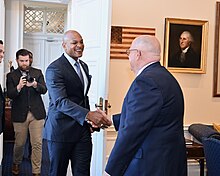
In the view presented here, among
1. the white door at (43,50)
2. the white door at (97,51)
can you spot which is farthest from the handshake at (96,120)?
the white door at (43,50)

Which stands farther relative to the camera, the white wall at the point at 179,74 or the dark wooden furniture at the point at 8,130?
A: the dark wooden furniture at the point at 8,130

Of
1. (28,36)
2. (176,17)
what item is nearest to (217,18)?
(176,17)

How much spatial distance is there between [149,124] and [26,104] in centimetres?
243

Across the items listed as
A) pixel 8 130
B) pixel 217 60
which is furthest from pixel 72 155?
pixel 8 130

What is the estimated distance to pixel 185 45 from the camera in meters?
4.23

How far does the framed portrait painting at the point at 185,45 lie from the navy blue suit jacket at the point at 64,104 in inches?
64.4

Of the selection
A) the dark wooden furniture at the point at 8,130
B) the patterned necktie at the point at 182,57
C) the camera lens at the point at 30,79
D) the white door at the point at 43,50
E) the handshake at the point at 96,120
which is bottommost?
the dark wooden furniture at the point at 8,130

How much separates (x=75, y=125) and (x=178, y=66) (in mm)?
1843

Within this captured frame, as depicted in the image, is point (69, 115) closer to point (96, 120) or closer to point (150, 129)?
point (96, 120)

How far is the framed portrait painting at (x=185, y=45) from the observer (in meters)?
4.20

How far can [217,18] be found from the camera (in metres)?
4.34

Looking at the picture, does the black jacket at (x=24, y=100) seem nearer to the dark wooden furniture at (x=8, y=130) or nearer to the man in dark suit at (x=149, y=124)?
the dark wooden furniture at (x=8, y=130)

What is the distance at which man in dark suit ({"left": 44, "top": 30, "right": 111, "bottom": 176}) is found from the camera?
279 centimetres

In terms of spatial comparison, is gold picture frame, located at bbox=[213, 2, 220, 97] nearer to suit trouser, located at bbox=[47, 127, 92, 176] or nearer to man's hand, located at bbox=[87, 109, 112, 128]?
man's hand, located at bbox=[87, 109, 112, 128]
